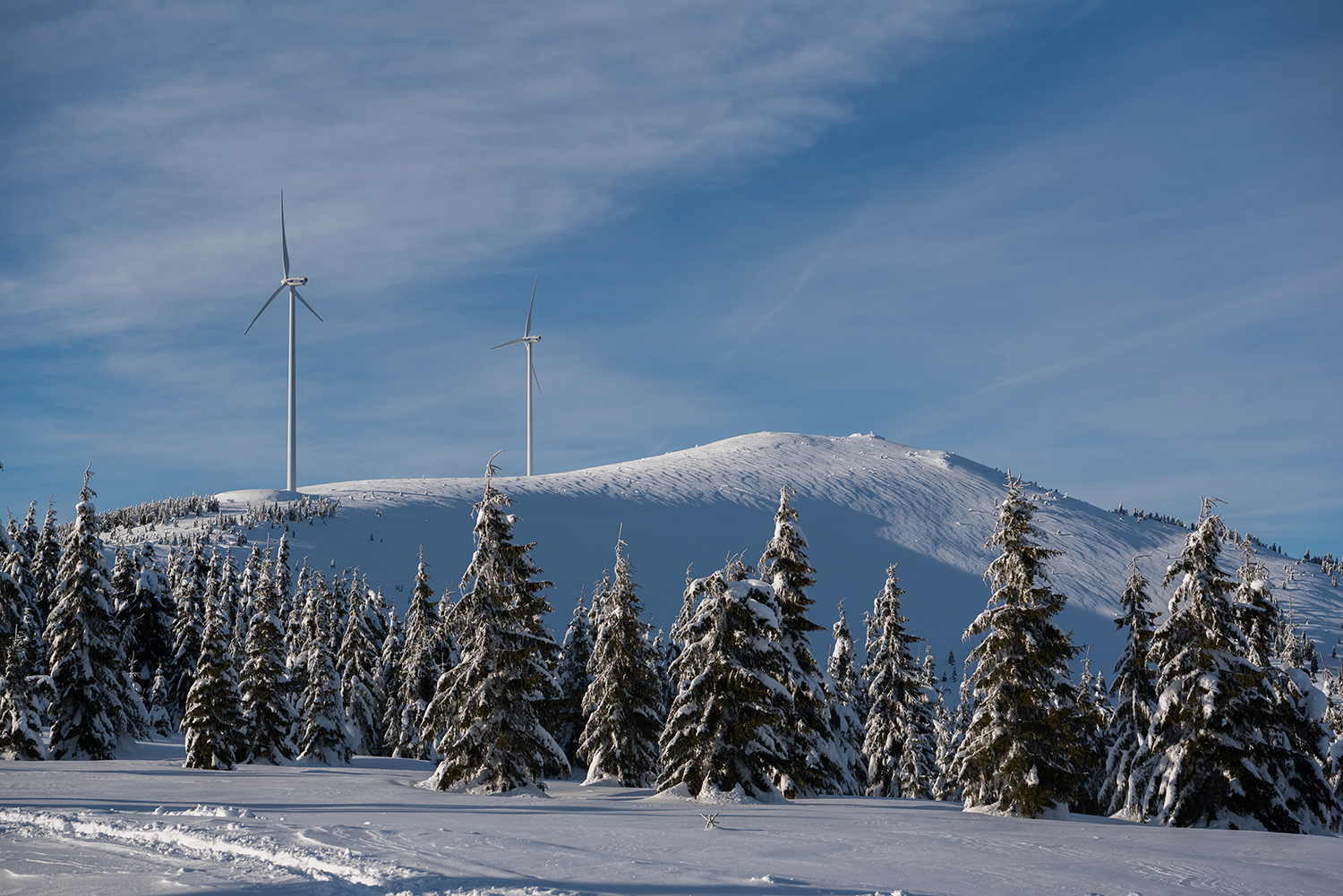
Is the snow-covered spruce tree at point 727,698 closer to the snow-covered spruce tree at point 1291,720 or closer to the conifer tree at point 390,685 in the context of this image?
the snow-covered spruce tree at point 1291,720

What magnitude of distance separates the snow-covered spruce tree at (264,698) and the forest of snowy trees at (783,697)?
6.0 inches

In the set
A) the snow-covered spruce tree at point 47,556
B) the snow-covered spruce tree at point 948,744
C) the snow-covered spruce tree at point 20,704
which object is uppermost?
the snow-covered spruce tree at point 47,556

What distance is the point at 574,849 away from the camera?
17203 mm

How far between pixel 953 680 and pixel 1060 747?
180 m

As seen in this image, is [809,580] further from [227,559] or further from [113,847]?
[227,559]

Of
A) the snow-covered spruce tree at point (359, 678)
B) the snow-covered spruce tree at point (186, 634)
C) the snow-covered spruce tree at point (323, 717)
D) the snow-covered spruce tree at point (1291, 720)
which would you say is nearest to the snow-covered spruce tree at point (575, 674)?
the snow-covered spruce tree at point (323, 717)

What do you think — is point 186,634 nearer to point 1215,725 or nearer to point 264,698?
point 264,698

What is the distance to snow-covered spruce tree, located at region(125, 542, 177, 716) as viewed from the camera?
6769 cm

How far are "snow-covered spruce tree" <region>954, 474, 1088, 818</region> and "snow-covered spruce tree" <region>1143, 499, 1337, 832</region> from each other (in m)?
2.69

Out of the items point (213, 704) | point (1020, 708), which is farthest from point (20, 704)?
point (1020, 708)

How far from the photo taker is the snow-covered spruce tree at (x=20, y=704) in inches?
1554

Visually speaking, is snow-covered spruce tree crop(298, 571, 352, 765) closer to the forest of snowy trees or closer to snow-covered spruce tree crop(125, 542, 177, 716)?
the forest of snowy trees

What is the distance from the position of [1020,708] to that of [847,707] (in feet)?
47.1

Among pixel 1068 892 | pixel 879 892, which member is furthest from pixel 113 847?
pixel 1068 892
